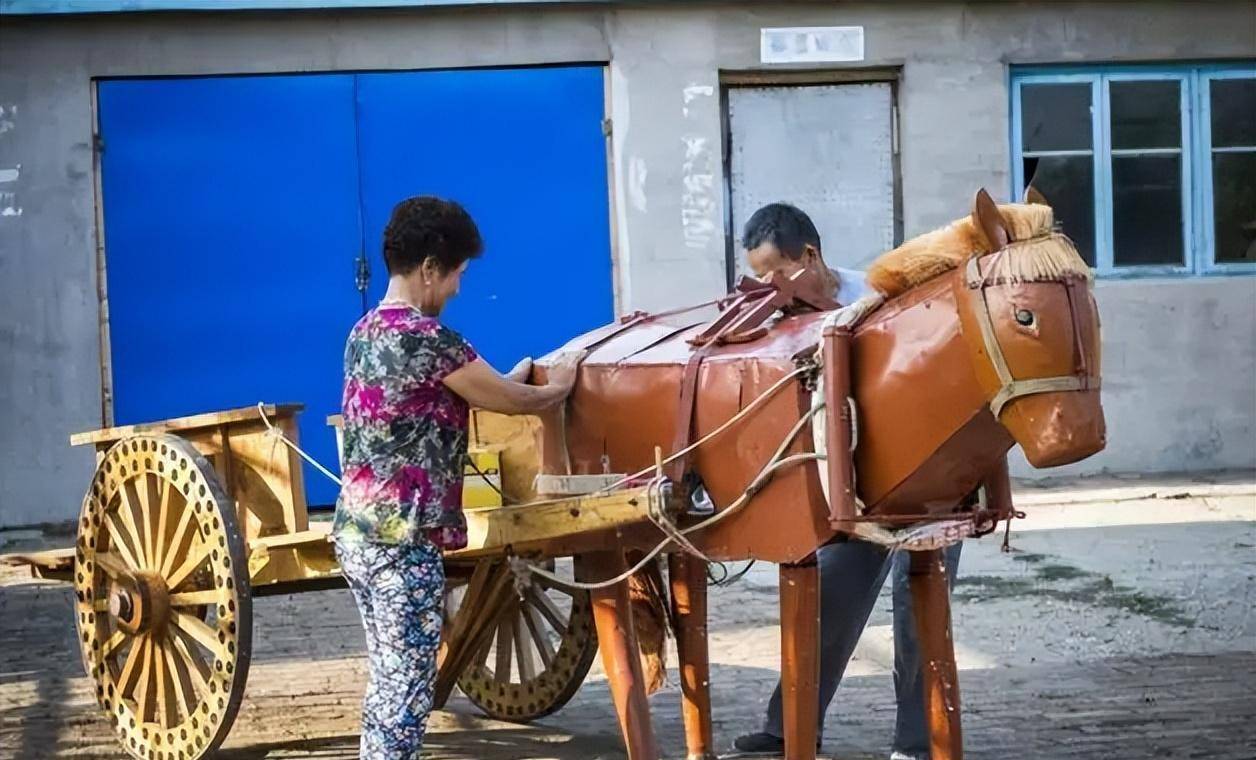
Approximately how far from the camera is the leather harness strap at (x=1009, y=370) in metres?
4.12

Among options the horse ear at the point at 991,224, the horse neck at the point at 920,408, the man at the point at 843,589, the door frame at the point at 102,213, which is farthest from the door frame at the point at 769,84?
the horse ear at the point at 991,224

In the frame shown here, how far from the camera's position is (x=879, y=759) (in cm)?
596

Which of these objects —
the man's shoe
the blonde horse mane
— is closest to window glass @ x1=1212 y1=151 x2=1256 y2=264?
the man's shoe

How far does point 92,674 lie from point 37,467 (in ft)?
20.0

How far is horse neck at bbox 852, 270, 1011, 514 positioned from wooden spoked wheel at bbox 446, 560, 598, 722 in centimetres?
213

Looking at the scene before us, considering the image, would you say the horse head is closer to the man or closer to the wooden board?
the man

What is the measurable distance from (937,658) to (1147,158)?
344 inches

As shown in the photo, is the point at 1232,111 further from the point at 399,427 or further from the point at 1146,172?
the point at 399,427

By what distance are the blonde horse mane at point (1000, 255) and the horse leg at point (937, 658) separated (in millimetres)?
833

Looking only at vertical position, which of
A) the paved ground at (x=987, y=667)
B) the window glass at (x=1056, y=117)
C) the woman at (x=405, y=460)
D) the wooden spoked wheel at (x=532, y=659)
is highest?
the window glass at (x=1056, y=117)

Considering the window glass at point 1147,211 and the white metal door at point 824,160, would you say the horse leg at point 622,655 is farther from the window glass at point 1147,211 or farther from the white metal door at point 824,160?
the window glass at point 1147,211

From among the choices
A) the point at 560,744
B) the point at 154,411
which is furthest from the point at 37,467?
the point at 560,744

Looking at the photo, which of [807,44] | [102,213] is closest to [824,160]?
[807,44]

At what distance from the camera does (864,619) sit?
5.89 m
